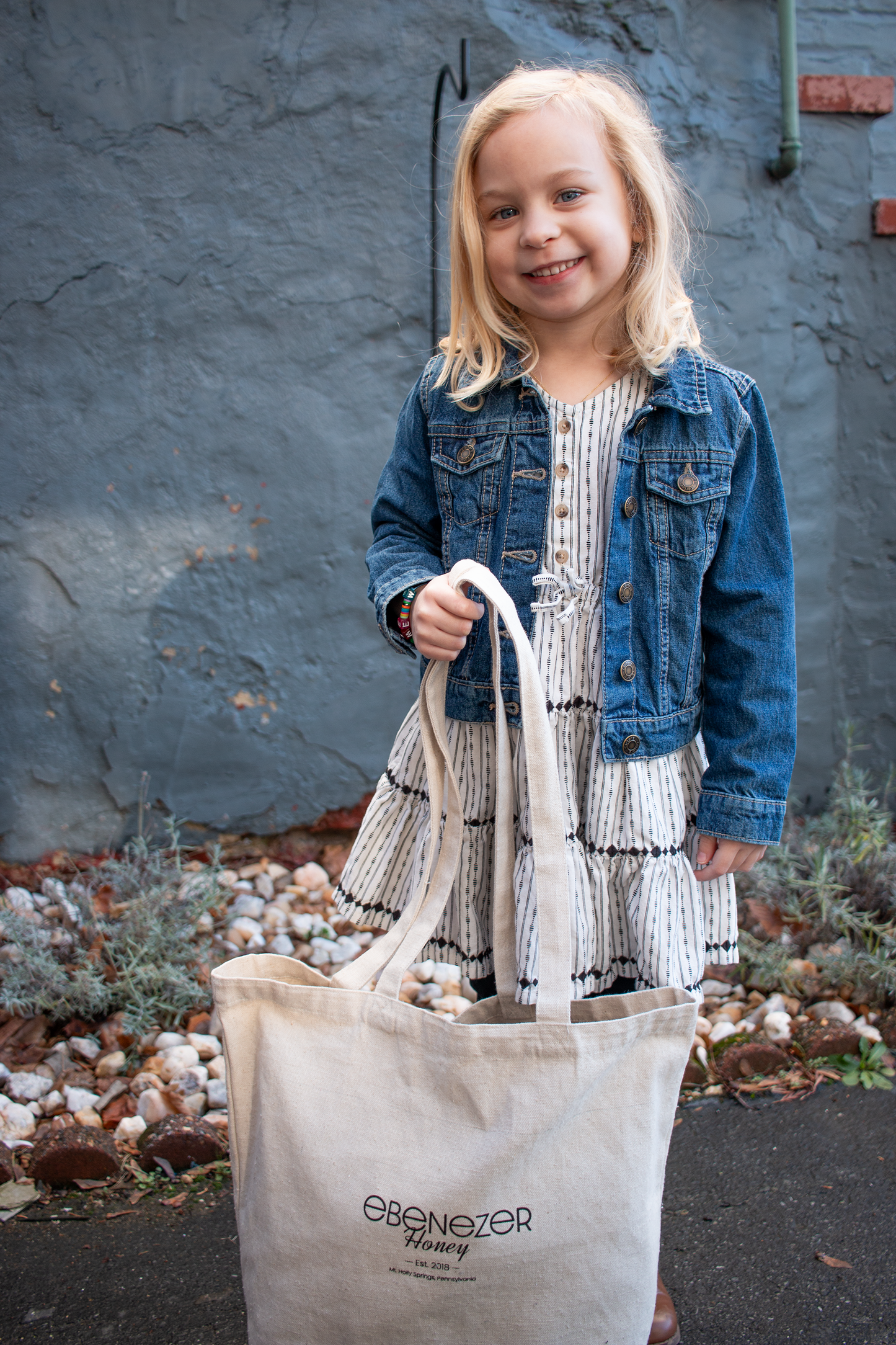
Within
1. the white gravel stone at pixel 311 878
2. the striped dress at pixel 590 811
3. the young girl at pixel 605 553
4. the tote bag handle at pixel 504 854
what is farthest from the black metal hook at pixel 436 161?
the tote bag handle at pixel 504 854

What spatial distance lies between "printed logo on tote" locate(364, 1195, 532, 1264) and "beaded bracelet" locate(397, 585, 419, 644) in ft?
2.34

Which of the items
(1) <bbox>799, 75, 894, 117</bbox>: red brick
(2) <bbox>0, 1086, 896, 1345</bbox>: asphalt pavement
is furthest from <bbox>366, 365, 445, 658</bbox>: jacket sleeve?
(1) <bbox>799, 75, 894, 117</bbox>: red brick

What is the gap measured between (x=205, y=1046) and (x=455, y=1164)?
4.57 feet

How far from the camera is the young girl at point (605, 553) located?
130cm

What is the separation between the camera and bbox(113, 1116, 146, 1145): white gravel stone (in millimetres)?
1973

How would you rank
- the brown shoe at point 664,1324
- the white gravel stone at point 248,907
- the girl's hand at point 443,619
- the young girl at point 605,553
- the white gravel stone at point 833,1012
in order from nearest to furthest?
1. the girl's hand at point 443,619
2. the young girl at point 605,553
3. the brown shoe at point 664,1324
4. the white gravel stone at point 833,1012
5. the white gravel stone at point 248,907

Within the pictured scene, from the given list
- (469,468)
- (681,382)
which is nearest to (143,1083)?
(469,468)

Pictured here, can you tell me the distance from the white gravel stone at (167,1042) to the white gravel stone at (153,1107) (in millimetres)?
182

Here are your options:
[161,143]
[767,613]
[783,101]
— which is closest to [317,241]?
[161,143]

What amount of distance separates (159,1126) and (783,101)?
3120 mm

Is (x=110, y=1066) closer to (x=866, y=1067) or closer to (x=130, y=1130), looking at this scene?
(x=130, y=1130)

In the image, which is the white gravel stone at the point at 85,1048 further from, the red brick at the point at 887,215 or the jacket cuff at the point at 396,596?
the red brick at the point at 887,215

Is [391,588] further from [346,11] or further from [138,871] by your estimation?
[346,11]

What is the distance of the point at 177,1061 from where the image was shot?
2160mm
